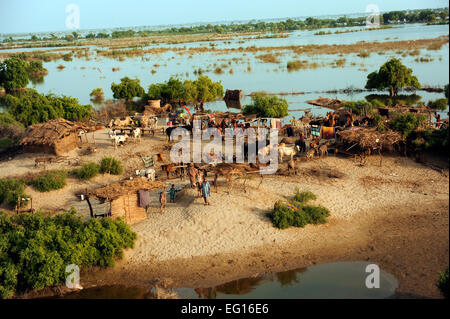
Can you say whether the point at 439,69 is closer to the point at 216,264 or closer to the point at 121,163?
the point at 121,163

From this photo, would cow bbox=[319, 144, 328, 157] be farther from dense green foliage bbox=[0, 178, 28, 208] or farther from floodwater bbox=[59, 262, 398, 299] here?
dense green foliage bbox=[0, 178, 28, 208]

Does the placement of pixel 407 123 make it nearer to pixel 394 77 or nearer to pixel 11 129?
pixel 394 77

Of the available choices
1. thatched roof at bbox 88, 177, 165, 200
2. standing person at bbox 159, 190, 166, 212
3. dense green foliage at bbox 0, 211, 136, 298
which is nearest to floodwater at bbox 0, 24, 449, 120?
standing person at bbox 159, 190, 166, 212

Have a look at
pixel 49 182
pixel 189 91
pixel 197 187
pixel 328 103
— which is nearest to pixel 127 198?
pixel 197 187

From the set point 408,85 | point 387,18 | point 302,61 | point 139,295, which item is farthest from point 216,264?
point 387,18

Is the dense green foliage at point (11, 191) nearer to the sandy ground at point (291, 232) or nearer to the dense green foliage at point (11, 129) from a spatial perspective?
the sandy ground at point (291, 232)

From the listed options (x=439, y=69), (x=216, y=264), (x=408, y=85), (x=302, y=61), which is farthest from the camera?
(x=302, y=61)
